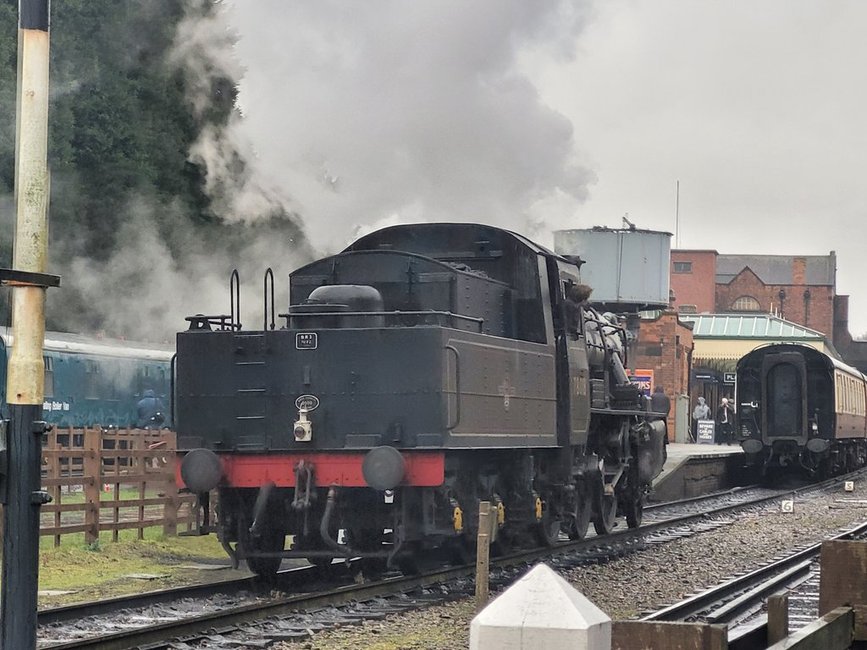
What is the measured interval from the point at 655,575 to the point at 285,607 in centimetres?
454

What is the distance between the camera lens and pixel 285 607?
11008 mm

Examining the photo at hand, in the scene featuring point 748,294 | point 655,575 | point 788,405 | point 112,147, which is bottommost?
point 655,575

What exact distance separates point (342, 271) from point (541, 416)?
2505 millimetres

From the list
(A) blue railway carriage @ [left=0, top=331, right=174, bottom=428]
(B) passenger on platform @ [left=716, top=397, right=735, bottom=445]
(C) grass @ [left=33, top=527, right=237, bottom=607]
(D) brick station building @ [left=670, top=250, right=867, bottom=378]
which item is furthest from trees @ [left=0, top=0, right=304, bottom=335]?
(D) brick station building @ [left=670, top=250, right=867, bottom=378]

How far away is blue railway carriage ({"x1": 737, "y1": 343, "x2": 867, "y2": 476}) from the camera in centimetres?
3316

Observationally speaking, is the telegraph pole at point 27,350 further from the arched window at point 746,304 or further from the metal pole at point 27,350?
the arched window at point 746,304

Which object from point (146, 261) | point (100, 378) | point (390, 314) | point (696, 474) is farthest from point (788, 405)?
point (390, 314)

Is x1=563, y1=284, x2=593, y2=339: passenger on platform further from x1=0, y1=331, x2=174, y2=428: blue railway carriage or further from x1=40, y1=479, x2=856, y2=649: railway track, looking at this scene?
x1=0, y1=331, x2=174, y2=428: blue railway carriage

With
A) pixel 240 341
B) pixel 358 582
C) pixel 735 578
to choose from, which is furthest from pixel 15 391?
pixel 735 578

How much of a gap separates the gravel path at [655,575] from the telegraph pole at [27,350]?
262cm

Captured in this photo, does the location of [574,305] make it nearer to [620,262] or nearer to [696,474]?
[696,474]

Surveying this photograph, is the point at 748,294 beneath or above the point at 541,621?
above

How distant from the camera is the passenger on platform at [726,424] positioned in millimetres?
47844

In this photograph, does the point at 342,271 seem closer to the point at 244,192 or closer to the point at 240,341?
the point at 240,341
